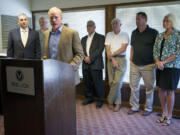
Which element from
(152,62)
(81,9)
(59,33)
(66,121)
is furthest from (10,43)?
(152,62)

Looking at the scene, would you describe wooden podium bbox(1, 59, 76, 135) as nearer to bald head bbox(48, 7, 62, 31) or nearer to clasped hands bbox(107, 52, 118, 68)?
bald head bbox(48, 7, 62, 31)

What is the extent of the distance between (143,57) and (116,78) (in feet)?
2.18

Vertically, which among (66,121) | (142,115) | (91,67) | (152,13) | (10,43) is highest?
(152,13)

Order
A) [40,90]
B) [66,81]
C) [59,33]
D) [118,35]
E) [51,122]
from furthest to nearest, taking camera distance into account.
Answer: [118,35] < [59,33] < [66,81] < [51,122] < [40,90]

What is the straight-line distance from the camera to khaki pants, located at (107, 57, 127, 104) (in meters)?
3.76

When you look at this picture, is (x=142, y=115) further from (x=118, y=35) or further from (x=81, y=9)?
(x=81, y=9)

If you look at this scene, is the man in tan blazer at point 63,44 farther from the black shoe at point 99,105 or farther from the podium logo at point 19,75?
the black shoe at point 99,105

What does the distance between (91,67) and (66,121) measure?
7.04 feet

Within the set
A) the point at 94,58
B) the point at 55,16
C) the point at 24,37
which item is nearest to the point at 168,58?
the point at 94,58

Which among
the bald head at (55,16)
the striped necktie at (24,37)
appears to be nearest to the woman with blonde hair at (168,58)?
the bald head at (55,16)

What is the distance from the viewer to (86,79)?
419cm

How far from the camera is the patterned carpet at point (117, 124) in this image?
9.50ft

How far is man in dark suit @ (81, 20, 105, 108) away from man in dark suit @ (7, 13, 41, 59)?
1040 millimetres

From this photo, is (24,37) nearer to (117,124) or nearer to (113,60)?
(113,60)
